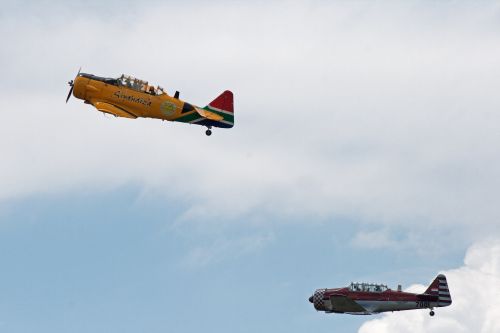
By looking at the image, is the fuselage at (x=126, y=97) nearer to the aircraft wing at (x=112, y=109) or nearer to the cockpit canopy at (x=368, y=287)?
the aircraft wing at (x=112, y=109)

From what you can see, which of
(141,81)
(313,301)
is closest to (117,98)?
(141,81)

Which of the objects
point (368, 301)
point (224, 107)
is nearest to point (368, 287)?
point (368, 301)

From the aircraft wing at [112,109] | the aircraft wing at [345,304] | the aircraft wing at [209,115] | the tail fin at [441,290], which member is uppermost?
the aircraft wing at [209,115]

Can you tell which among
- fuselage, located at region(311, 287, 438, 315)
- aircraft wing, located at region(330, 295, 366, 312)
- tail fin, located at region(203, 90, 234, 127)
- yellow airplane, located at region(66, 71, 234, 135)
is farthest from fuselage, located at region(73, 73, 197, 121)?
aircraft wing, located at region(330, 295, 366, 312)

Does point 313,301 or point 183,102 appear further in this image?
point 313,301

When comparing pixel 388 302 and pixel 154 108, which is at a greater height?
pixel 154 108

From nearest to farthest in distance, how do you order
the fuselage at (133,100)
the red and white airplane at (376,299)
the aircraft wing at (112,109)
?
the aircraft wing at (112,109), the fuselage at (133,100), the red and white airplane at (376,299)

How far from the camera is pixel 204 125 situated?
6906cm

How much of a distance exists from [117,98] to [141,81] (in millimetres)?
2328

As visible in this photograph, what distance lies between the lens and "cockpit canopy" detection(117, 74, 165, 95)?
68.0 m

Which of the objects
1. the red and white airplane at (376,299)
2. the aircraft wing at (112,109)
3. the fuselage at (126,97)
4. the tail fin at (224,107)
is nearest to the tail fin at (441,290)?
the red and white airplane at (376,299)

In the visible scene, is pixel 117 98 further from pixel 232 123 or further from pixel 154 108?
pixel 232 123

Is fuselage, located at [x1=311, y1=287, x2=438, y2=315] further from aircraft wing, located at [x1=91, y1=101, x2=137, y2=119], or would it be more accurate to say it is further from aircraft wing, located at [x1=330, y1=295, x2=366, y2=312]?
aircraft wing, located at [x1=91, y1=101, x2=137, y2=119]

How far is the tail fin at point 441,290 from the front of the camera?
2879 inches
